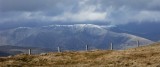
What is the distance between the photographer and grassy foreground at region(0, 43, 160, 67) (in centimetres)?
7175

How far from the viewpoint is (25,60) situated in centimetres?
8094

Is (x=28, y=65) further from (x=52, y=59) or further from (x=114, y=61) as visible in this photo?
(x=114, y=61)

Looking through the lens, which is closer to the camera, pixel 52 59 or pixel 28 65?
pixel 28 65

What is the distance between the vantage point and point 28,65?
7469 centimetres

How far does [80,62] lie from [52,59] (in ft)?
25.2

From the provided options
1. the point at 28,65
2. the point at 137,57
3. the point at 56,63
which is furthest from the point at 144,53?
the point at 28,65

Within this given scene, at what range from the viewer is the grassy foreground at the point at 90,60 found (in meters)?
71.8

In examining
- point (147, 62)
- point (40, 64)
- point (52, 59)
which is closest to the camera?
point (147, 62)

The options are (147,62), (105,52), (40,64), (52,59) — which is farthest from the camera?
(105,52)

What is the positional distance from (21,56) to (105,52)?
18.3 meters

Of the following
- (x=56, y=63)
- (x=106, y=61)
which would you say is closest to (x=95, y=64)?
(x=106, y=61)

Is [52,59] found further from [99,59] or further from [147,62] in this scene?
[147,62]

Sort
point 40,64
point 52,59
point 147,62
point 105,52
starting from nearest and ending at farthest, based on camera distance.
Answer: point 147,62, point 40,64, point 52,59, point 105,52

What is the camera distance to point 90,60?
7950cm
